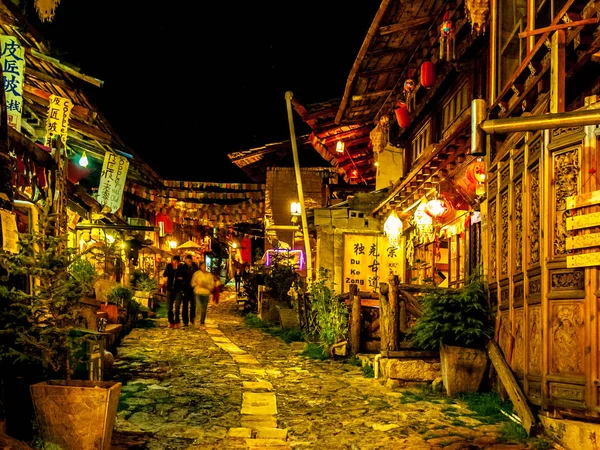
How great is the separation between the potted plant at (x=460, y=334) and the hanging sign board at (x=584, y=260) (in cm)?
322

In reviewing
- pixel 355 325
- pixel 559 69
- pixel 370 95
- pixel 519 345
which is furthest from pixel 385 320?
pixel 370 95

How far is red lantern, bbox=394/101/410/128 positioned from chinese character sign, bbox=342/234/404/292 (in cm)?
523

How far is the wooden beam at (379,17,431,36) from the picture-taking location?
1680cm

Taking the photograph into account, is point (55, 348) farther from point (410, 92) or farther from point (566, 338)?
point (410, 92)

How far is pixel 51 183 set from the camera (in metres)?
10.3

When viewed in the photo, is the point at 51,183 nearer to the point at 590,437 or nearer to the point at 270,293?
the point at 590,437

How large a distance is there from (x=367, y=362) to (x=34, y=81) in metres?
10.7

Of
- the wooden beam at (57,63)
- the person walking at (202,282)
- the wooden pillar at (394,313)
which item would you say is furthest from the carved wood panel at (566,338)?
the person walking at (202,282)

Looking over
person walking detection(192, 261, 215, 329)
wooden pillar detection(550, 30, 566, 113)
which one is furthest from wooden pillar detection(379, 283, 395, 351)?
person walking detection(192, 261, 215, 329)

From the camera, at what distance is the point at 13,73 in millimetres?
12312

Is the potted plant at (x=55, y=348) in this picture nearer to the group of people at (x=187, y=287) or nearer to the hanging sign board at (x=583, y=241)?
the hanging sign board at (x=583, y=241)

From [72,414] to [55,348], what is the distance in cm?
83

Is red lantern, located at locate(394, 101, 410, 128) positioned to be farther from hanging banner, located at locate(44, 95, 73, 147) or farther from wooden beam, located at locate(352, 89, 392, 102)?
hanging banner, located at locate(44, 95, 73, 147)

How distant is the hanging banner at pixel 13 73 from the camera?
12.2 metres
